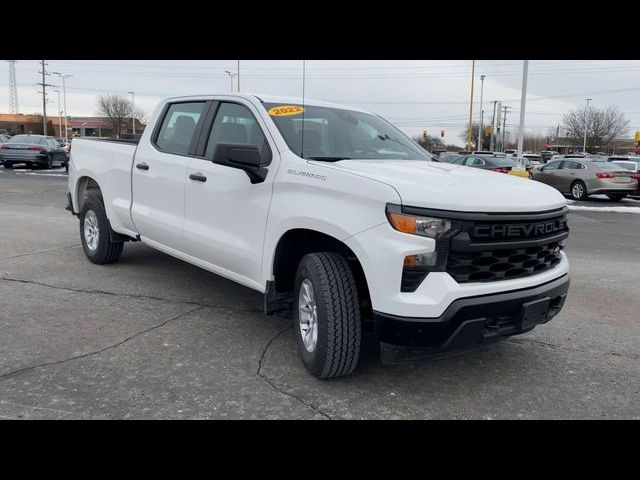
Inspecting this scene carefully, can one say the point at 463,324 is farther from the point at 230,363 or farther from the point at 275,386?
the point at 230,363

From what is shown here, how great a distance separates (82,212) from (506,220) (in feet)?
17.0

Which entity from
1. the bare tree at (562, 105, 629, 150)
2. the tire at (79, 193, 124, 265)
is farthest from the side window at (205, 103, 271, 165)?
the bare tree at (562, 105, 629, 150)

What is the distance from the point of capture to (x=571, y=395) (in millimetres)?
3584

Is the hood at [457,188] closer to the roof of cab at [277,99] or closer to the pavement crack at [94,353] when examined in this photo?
the roof of cab at [277,99]

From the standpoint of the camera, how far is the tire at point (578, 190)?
18.8 metres

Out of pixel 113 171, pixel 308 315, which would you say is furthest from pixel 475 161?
pixel 308 315

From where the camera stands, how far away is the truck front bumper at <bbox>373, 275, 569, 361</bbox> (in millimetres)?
3111

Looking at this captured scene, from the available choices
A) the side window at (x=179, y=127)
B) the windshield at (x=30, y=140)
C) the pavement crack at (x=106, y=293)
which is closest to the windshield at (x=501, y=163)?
the side window at (x=179, y=127)

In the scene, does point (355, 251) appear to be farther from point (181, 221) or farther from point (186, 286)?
point (186, 286)

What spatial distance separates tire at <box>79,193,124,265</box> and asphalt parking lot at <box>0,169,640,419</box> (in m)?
0.23

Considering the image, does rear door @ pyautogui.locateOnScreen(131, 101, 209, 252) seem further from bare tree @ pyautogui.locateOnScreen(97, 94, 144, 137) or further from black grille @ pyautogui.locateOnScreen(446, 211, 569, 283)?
bare tree @ pyautogui.locateOnScreen(97, 94, 144, 137)

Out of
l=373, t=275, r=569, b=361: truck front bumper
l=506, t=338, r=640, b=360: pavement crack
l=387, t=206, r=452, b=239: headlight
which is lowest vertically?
l=506, t=338, r=640, b=360: pavement crack
